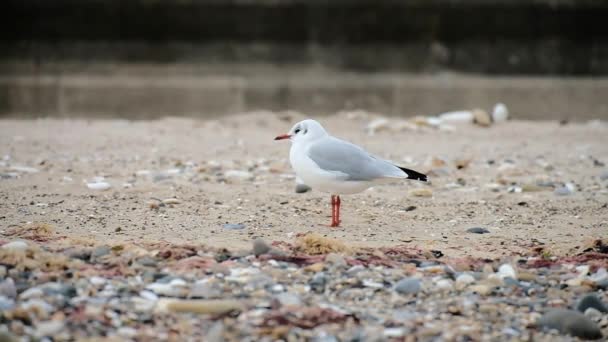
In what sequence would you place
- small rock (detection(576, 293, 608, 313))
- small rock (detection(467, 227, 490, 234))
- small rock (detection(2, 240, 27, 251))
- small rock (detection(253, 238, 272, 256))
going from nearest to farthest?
1. small rock (detection(576, 293, 608, 313))
2. small rock (detection(2, 240, 27, 251))
3. small rock (detection(253, 238, 272, 256))
4. small rock (detection(467, 227, 490, 234))

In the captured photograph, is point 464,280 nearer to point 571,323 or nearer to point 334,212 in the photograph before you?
point 571,323

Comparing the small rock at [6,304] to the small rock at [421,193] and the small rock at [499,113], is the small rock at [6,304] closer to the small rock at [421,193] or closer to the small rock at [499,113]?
the small rock at [421,193]

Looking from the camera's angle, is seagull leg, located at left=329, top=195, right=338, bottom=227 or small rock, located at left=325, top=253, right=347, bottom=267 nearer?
small rock, located at left=325, top=253, right=347, bottom=267

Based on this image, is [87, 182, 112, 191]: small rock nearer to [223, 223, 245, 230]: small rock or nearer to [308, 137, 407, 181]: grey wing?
[223, 223, 245, 230]: small rock

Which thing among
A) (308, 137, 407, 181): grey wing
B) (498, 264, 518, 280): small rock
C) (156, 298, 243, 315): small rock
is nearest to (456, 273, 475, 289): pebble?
(498, 264, 518, 280): small rock

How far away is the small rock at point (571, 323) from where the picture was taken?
12.1 ft

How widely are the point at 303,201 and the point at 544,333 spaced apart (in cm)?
254

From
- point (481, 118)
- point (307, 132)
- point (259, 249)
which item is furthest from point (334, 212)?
point (481, 118)

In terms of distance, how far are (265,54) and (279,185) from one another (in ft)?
9.55

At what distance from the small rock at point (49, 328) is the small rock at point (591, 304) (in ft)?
6.78

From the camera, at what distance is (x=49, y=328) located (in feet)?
11.2

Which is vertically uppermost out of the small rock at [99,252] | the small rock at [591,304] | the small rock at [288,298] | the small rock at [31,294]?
the small rock at [99,252]

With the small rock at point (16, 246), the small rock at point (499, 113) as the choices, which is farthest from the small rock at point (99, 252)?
the small rock at point (499, 113)

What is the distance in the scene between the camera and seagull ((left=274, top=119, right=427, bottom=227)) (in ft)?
17.1
